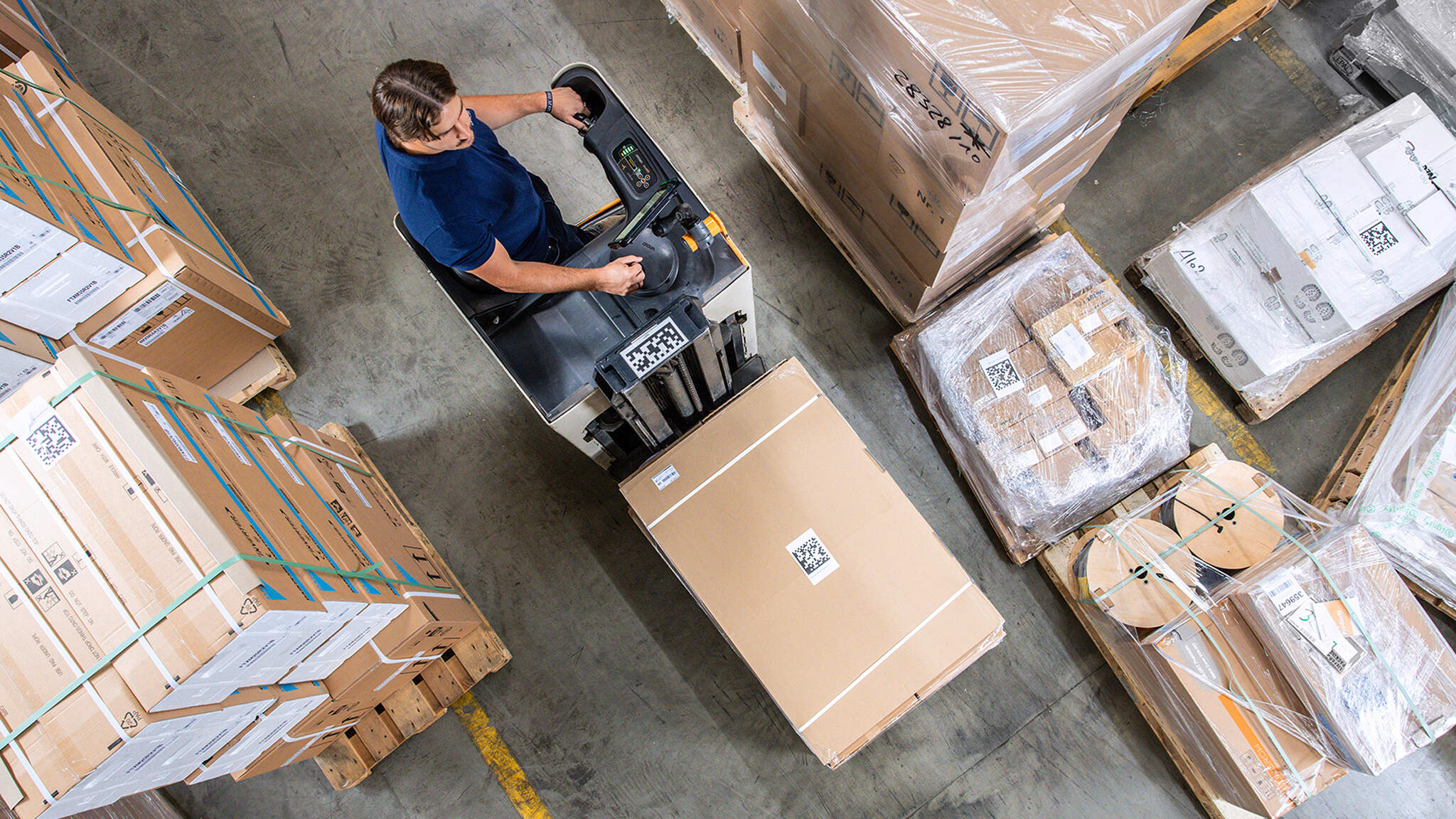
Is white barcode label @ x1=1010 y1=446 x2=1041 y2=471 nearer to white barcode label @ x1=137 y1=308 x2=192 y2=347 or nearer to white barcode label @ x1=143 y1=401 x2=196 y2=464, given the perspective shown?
white barcode label @ x1=143 y1=401 x2=196 y2=464

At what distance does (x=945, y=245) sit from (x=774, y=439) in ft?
2.93

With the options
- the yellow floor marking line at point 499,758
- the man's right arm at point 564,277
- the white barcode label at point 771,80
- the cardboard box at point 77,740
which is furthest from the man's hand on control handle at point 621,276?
the yellow floor marking line at point 499,758

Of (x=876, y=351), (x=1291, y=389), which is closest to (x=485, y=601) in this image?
(x=876, y=351)

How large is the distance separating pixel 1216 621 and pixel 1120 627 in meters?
0.31

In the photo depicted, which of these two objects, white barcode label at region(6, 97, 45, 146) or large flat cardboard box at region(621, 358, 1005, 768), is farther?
white barcode label at region(6, 97, 45, 146)

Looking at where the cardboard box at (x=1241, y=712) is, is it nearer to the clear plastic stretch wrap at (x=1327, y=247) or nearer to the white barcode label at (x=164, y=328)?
the clear plastic stretch wrap at (x=1327, y=247)

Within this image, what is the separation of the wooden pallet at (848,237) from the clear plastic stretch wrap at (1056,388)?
26 centimetres

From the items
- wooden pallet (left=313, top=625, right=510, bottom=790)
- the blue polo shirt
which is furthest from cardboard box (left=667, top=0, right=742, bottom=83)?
wooden pallet (left=313, top=625, right=510, bottom=790)

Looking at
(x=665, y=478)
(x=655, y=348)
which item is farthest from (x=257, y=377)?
(x=655, y=348)

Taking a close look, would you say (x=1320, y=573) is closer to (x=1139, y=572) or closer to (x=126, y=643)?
(x=1139, y=572)

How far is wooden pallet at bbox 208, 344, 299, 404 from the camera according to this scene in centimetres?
331

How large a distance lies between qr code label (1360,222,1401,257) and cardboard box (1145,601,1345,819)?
4.57 feet

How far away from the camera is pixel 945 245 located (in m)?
2.57

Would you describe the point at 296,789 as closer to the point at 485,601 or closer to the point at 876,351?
the point at 485,601
